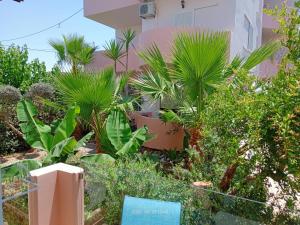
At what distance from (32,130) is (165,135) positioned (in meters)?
4.63

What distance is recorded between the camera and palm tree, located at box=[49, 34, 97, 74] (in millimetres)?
12352

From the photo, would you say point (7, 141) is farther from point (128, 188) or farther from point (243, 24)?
point (243, 24)

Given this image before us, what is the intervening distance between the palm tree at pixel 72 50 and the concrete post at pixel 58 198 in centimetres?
850

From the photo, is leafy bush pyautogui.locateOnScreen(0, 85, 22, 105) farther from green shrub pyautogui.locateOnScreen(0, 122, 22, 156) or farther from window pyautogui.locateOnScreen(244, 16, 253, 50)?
window pyautogui.locateOnScreen(244, 16, 253, 50)

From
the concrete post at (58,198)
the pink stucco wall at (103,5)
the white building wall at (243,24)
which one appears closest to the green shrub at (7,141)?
the concrete post at (58,198)

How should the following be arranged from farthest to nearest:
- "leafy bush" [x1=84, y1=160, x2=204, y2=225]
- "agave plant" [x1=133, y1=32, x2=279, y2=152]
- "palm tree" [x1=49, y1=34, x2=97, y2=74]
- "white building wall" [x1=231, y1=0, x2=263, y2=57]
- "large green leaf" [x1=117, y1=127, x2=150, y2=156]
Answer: "white building wall" [x1=231, y1=0, x2=263, y2=57]
"palm tree" [x1=49, y1=34, x2=97, y2=74]
"large green leaf" [x1=117, y1=127, x2=150, y2=156]
"agave plant" [x1=133, y1=32, x2=279, y2=152]
"leafy bush" [x1=84, y1=160, x2=204, y2=225]

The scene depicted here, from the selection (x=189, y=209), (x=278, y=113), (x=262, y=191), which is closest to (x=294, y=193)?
(x=262, y=191)

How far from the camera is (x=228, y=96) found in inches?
164

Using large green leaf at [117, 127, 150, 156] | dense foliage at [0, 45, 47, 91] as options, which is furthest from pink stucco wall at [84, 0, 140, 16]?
large green leaf at [117, 127, 150, 156]

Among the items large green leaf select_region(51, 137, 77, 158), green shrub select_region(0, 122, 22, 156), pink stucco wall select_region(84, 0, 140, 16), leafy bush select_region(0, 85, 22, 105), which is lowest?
green shrub select_region(0, 122, 22, 156)

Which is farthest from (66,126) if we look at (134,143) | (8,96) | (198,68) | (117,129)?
(8,96)

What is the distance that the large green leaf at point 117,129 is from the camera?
22.0 ft

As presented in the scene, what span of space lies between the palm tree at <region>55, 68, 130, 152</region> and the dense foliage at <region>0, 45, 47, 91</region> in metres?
8.78

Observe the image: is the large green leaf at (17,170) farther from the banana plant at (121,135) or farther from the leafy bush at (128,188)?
the banana plant at (121,135)
